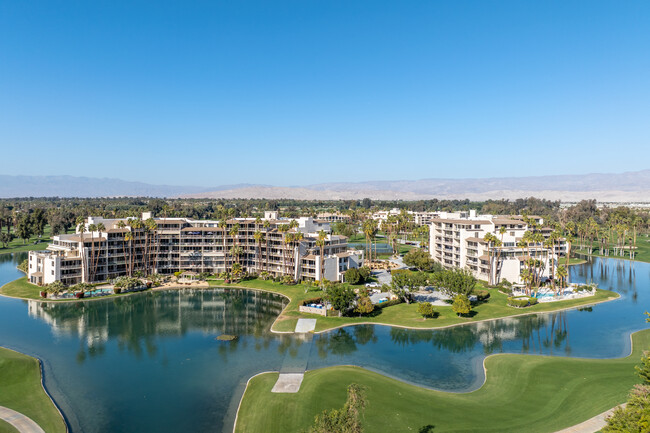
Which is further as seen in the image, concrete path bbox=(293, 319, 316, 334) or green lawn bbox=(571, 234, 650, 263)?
green lawn bbox=(571, 234, 650, 263)

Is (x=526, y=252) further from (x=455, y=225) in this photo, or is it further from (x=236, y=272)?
(x=236, y=272)

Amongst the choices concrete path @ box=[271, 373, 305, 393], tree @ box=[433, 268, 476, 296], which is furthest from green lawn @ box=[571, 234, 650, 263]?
concrete path @ box=[271, 373, 305, 393]

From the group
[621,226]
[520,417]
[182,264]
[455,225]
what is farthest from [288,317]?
[621,226]

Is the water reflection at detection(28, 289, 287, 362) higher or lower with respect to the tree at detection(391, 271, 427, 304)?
lower

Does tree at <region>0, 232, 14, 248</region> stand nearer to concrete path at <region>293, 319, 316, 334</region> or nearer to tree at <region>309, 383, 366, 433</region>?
concrete path at <region>293, 319, 316, 334</region>

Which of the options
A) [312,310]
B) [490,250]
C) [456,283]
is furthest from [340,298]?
[490,250]

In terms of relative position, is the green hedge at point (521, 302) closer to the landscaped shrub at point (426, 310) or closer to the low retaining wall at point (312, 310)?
the landscaped shrub at point (426, 310)
